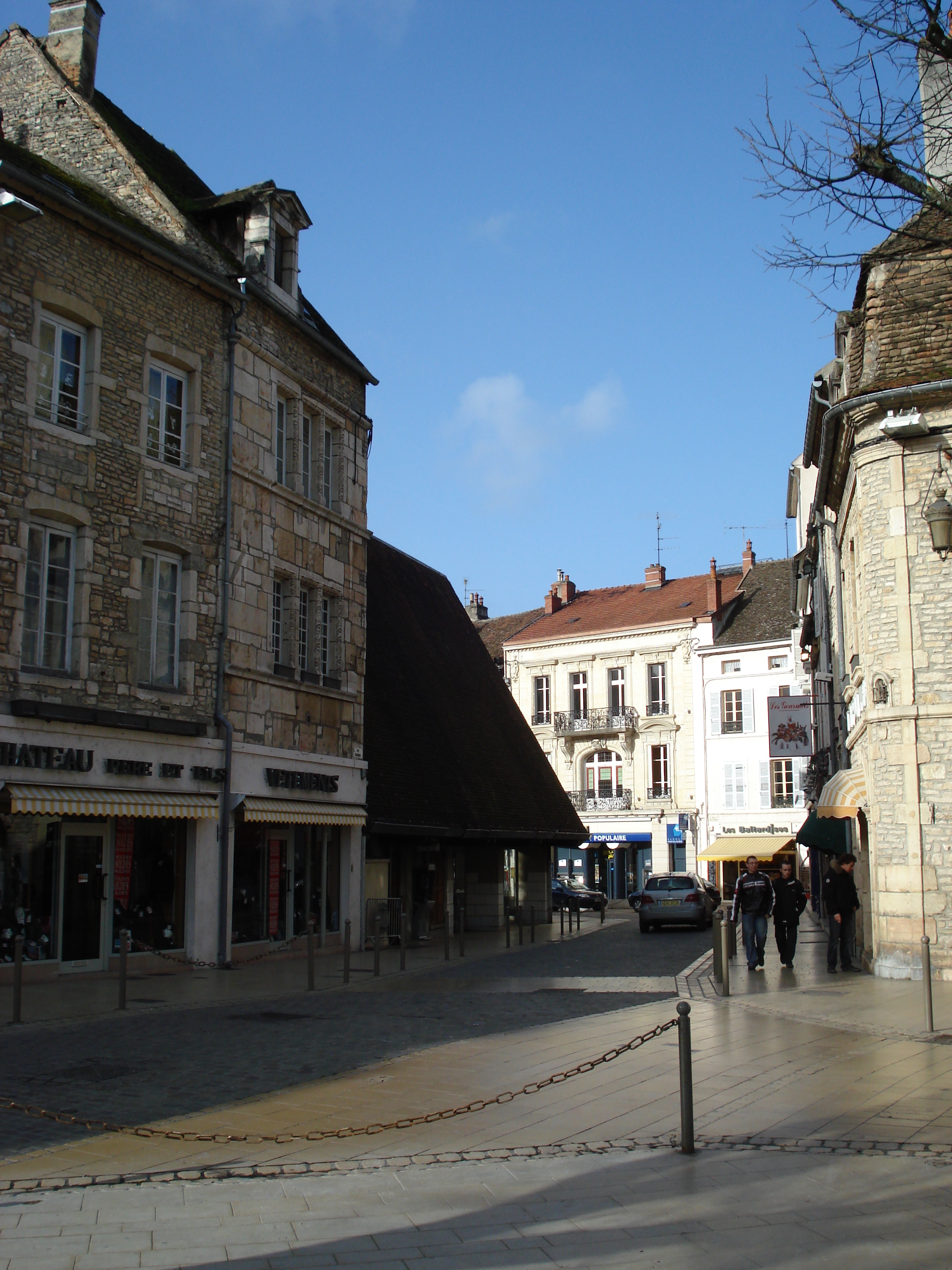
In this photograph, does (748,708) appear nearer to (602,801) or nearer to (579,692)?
(602,801)

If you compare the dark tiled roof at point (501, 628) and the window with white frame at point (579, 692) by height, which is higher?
the dark tiled roof at point (501, 628)

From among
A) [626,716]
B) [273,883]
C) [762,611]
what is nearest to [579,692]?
[626,716]

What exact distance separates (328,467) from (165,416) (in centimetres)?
483

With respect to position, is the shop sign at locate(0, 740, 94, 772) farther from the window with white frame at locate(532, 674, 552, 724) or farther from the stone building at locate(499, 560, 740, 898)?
the window with white frame at locate(532, 674, 552, 724)

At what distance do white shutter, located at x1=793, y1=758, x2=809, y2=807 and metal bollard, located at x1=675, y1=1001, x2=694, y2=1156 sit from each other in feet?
137

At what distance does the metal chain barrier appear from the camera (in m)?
6.56

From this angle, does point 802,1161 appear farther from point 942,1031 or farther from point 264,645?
point 264,645

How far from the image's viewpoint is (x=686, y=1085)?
626 centimetres

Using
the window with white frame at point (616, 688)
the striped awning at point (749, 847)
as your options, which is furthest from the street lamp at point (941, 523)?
the window with white frame at point (616, 688)

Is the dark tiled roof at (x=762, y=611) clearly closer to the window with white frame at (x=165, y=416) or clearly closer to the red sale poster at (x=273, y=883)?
the red sale poster at (x=273, y=883)

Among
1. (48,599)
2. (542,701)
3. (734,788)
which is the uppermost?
(542,701)

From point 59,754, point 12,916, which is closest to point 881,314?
point 59,754

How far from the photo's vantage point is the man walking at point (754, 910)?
1638 centimetres

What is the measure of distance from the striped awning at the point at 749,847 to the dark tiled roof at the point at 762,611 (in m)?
7.63
